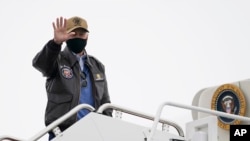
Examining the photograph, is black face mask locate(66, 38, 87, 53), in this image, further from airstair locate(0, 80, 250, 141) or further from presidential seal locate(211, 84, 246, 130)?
presidential seal locate(211, 84, 246, 130)

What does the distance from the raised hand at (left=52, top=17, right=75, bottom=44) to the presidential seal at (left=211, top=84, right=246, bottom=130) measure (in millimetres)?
5982

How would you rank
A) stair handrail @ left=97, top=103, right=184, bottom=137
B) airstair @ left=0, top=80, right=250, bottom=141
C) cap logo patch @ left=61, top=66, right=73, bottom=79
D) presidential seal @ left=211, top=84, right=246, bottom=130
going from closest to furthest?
1. airstair @ left=0, top=80, right=250, bottom=141
2. stair handrail @ left=97, top=103, right=184, bottom=137
3. cap logo patch @ left=61, top=66, right=73, bottom=79
4. presidential seal @ left=211, top=84, right=246, bottom=130

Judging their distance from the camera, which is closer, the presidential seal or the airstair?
the airstair

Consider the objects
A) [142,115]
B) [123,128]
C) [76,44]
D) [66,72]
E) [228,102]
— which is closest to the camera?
[123,128]

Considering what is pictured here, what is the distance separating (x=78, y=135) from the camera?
5.61 m

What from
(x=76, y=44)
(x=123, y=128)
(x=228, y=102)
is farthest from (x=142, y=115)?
(x=228, y=102)

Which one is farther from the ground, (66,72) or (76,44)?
(76,44)

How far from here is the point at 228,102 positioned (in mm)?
12289

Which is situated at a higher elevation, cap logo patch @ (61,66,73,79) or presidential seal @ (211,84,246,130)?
cap logo patch @ (61,66,73,79)

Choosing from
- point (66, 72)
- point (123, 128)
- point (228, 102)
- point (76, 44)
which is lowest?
point (228, 102)

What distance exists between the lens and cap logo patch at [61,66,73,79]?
21.4 ft

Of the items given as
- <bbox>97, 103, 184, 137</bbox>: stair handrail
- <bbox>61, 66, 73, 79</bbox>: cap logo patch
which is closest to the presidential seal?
<bbox>97, 103, 184, 137</bbox>: stair handrail

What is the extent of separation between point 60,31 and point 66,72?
528 mm

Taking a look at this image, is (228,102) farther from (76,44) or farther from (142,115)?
(142,115)
